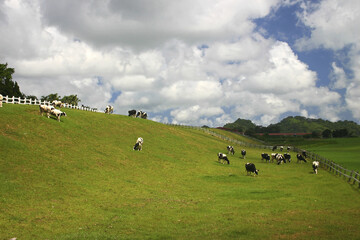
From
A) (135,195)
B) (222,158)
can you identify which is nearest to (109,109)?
(222,158)

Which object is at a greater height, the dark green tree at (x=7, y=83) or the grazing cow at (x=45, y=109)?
the dark green tree at (x=7, y=83)

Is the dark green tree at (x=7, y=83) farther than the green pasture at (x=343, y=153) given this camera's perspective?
Yes

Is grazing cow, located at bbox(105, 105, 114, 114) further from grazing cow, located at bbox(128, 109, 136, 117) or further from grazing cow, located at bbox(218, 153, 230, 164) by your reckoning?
grazing cow, located at bbox(218, 153, 230, 164)

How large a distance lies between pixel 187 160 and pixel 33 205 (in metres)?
26.3

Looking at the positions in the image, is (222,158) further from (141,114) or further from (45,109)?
(141,114)

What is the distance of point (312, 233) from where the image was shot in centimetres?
1389

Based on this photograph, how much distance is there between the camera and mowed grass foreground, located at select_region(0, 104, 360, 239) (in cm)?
1455

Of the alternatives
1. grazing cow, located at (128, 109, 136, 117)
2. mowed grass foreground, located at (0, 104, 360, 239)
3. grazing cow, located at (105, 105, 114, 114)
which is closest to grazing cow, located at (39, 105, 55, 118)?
mowed grass foreground, located at (0, 104, 360, 239)

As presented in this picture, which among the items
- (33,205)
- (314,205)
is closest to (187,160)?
(314,205)

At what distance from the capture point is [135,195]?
22.6m

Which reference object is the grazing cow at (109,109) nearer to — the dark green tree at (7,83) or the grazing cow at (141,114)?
the grazing cow at (141,114)

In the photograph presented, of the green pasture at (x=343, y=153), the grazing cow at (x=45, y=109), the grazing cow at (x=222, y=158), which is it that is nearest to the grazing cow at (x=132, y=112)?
the grazing cow at (x=45, y=109)

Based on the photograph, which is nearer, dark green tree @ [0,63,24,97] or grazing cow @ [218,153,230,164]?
grazing cow @ [218,153,230,164]

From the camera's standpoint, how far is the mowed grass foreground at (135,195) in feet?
A: 47.8
